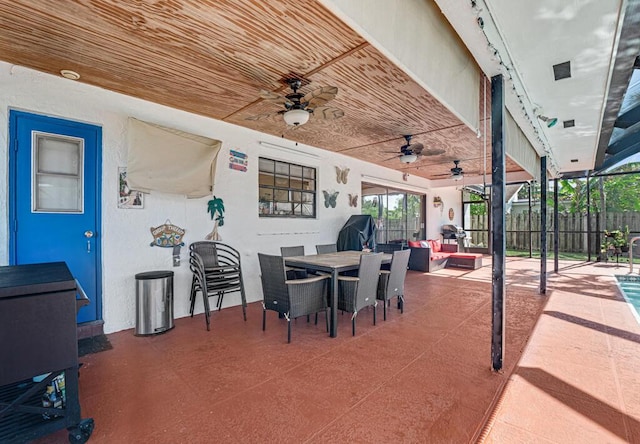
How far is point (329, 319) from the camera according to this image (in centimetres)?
345

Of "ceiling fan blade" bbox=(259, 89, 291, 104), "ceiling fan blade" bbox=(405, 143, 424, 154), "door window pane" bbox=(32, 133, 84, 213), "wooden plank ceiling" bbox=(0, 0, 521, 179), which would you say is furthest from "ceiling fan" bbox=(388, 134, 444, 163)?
"door window pane" bbox=(32, 133, 84, 213)

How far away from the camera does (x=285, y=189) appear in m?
5.40

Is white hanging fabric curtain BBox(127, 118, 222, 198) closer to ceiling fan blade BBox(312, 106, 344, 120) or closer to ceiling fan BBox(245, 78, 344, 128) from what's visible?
ceiling fan BBox(245, 78, 344, 128)

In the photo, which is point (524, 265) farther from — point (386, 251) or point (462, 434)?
point (462, 434)

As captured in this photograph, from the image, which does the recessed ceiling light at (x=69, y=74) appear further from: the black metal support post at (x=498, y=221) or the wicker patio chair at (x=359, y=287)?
the black metal support post at (x=498, y=221)

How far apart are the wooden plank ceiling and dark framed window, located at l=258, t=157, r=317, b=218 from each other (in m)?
1.15

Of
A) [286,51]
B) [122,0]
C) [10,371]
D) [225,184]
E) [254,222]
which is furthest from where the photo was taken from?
[254,222]

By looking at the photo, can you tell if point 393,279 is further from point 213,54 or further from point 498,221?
point 213,54

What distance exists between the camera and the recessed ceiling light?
114 inches

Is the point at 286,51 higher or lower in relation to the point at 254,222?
higher

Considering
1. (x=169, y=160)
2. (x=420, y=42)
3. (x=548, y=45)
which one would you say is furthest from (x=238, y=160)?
(x=548, y=45)

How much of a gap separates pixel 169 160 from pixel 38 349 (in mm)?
2630

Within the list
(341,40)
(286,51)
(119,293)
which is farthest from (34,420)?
(341,40)

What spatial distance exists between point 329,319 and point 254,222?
2.13 metres
